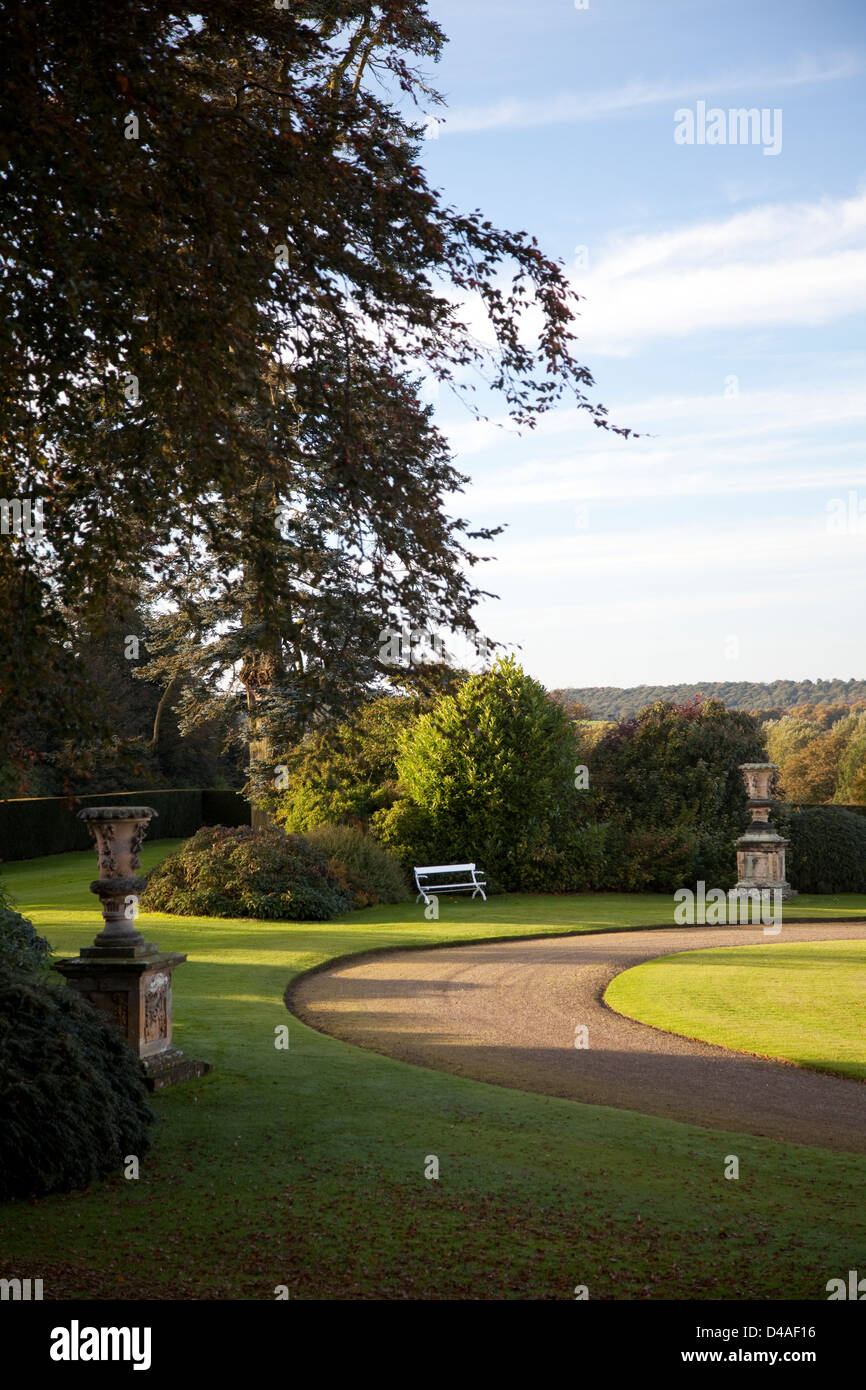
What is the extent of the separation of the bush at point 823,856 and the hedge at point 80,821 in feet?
49.7

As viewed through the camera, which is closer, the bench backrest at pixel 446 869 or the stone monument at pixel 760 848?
the bench backrest at pixel 446 869

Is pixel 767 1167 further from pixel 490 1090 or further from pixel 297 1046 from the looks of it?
pixel 297 1046

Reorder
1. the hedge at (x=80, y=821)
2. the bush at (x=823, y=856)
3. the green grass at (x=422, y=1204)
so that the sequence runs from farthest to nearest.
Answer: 1. the hedge at (x=80, y=821)
2. the bush at (x=823, y=856)
3. the green grass at (x=422, y=1204)

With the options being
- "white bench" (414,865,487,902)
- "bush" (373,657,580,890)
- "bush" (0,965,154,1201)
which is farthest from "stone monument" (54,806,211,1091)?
"bush" (373,657,580,890)

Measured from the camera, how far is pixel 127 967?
822cm

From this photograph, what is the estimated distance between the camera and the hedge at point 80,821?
30594 mm

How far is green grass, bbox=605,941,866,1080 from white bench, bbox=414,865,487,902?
7401 mm

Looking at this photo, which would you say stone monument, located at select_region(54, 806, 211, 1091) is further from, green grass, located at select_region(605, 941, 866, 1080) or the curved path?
green grass, located at select_region(605, 941, 866, 1080)

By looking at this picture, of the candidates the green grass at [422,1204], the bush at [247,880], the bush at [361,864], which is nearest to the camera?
the green grass at [422,1204]

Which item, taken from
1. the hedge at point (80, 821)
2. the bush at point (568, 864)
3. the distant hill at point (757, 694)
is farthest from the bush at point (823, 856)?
the distant hill at point (757, 694)

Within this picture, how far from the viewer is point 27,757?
5102 mm

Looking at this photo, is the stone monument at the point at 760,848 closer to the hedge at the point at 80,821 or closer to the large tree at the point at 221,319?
the hedge at the point at 80,821

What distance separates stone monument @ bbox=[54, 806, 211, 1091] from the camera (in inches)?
321

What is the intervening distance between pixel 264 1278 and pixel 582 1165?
7.37 feet
